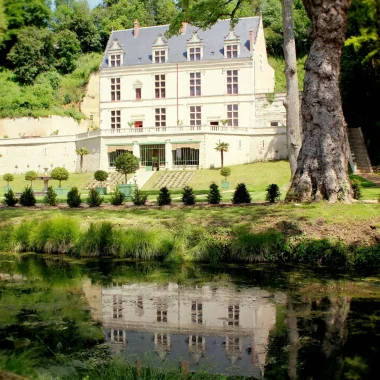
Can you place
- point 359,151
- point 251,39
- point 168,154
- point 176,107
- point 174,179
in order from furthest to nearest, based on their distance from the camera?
point 176,107 → point 251,39 → point 168,154 → point 174,179 → point 359,151

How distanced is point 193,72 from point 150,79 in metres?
3.39

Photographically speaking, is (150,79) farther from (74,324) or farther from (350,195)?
(74,324)

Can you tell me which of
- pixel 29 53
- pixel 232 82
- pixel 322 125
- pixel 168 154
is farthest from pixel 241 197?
pixel 29 53

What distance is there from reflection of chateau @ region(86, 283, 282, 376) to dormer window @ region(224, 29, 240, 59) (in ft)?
107

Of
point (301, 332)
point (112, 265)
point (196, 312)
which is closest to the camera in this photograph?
point (301, 332)

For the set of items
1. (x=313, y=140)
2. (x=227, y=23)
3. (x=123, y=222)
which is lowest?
(x=123, y=222)

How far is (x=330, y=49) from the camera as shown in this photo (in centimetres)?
1335

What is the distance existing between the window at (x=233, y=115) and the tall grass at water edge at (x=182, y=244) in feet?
92.3

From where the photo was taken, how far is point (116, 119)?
140 feet

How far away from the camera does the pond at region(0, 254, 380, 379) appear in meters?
5.86

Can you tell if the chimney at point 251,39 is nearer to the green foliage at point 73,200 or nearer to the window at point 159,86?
the window at point 159,86

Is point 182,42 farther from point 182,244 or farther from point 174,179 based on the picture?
point 182,244

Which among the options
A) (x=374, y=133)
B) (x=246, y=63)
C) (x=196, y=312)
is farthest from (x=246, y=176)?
(x=196, y=312)

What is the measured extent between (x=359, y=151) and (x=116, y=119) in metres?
19.6
